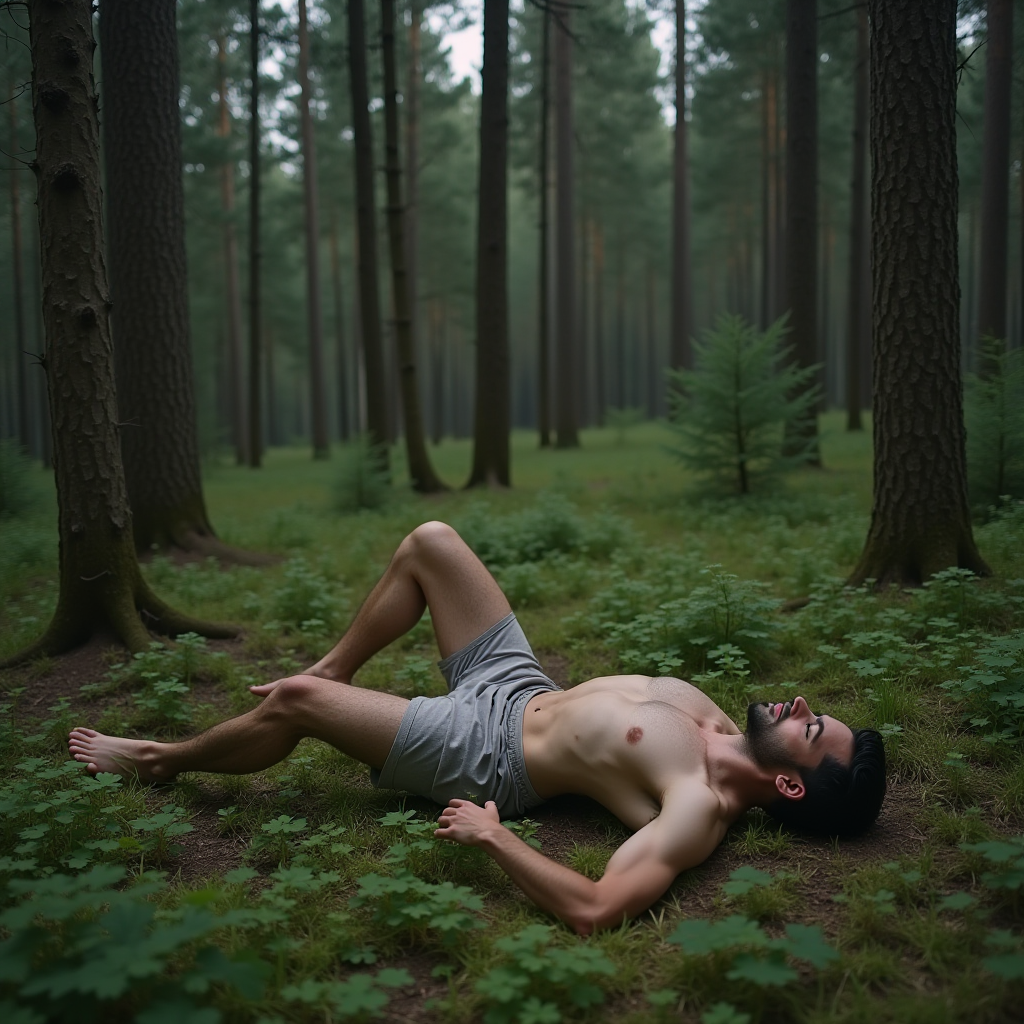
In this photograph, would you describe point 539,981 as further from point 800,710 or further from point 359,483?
point 359,483

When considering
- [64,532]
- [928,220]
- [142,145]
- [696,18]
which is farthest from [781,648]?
[696,18]

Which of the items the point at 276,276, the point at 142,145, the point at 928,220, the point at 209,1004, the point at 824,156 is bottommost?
the point at 209,1004

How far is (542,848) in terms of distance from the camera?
125 inches

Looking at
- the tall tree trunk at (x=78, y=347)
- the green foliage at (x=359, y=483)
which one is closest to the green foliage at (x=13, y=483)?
the green foliage at (x=359, y=483)

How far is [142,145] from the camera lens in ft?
25.1

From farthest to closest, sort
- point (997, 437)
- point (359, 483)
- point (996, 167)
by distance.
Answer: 1. point (996, 167)
2. point (359, 483)
3. point (997, 437)

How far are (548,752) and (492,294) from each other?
11306 mm

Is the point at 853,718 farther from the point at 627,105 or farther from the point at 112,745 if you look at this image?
the point at 627,105

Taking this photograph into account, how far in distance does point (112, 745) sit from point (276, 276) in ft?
109

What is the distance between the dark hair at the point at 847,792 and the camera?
296cm

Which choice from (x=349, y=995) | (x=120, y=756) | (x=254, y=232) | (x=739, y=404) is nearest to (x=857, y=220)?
(x=739, y=404)

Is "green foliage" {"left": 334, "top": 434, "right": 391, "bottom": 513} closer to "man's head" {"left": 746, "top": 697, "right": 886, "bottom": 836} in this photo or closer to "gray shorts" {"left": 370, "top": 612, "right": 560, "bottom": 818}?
"gray shorts" {"left": 370, "top": 612, "right": 560, "bottom": 818}

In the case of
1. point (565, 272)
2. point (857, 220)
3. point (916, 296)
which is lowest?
point (916, 296)

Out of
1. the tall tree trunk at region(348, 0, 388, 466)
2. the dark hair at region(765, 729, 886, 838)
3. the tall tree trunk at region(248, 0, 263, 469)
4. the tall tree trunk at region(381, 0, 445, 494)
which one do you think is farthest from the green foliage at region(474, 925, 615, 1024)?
the tall tree trunk at region(248, 0, 263, 469)
